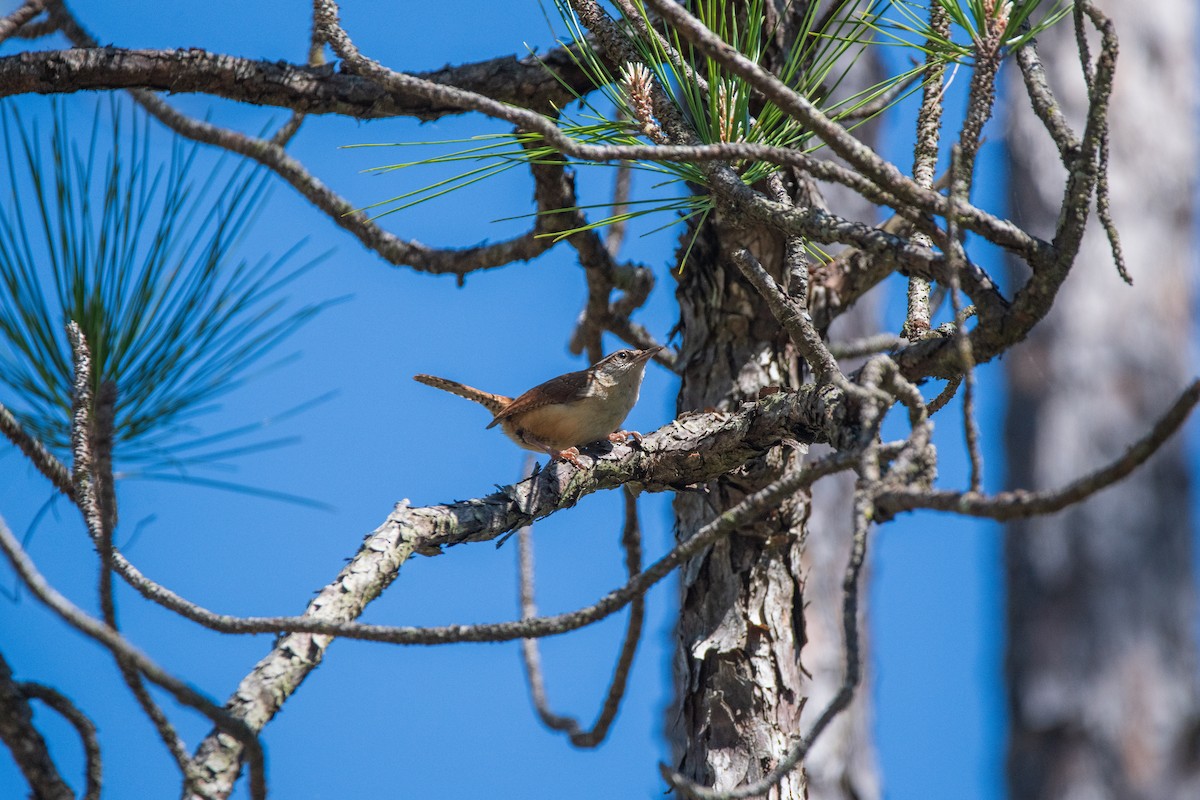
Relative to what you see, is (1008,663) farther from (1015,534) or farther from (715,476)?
(715,476)

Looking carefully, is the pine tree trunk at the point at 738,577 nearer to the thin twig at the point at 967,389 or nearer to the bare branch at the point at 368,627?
the bare branch at the point at 368,627

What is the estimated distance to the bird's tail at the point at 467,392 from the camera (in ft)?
16.5

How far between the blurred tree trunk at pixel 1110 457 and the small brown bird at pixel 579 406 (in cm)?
352

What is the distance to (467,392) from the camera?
511cm

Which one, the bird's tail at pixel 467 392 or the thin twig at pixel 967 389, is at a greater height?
the bird's tail at pixel 467 392

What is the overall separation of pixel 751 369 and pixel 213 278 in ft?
6.01

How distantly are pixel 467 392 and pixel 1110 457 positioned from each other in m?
5.32


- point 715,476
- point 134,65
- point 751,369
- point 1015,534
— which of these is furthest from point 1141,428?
point 134,65

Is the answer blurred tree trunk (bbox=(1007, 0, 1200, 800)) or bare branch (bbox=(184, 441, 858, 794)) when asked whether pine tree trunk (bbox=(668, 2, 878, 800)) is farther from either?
blurred tree trunk (bbox=(1007, 0, 1200, 800))

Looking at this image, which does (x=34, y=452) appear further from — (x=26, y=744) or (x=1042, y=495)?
(x=1042, y=495)

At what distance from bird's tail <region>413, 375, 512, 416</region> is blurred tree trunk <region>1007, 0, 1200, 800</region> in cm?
372

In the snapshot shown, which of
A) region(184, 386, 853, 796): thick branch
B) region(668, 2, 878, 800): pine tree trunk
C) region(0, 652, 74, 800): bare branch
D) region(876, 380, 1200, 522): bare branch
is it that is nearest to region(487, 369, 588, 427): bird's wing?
region(668, 2, 878, 800): pine tree trunk

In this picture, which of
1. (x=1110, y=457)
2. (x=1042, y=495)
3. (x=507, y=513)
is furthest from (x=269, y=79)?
(x=1110, y=457)

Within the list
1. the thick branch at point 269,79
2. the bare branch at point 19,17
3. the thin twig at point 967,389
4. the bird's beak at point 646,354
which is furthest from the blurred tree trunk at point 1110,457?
the bare branch at point 19,17
